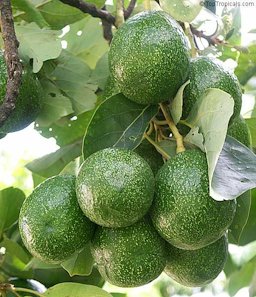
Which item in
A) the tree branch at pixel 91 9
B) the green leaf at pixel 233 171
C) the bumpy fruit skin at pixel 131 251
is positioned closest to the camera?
the green leaf at pixel 233 171

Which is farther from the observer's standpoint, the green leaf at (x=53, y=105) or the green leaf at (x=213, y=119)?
the green leaf at (x=53, y=105)

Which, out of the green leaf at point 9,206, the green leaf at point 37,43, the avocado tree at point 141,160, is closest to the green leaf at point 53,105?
the avocado tree at point 141,160

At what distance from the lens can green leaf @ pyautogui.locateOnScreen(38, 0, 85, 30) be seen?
1.74 metres

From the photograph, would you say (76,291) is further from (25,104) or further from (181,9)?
(181,9)

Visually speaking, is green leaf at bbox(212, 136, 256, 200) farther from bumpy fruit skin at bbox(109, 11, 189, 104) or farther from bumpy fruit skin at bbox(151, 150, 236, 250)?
bumpy fruit skin at bbox(109, 11, 189, 104)

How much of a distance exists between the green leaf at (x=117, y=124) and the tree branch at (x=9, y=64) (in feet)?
0.57

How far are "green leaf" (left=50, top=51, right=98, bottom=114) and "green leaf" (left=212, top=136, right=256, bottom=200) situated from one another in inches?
20.2

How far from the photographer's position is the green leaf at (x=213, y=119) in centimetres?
119

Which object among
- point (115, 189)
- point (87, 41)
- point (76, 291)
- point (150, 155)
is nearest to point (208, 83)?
point (150, 155)

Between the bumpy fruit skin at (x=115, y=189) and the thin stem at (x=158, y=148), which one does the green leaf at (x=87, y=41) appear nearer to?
the thin stem at (x=158, y=148)

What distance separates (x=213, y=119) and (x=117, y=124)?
226 millimetres

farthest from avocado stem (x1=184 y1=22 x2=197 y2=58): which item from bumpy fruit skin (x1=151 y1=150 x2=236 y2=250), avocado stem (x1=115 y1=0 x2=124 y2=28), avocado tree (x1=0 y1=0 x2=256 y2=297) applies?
bumpy fruit skin (x1=151 y1=150 x2=236 y2=250)

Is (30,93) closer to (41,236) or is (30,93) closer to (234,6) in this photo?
(41,236)

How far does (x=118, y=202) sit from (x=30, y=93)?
0.41 metres
